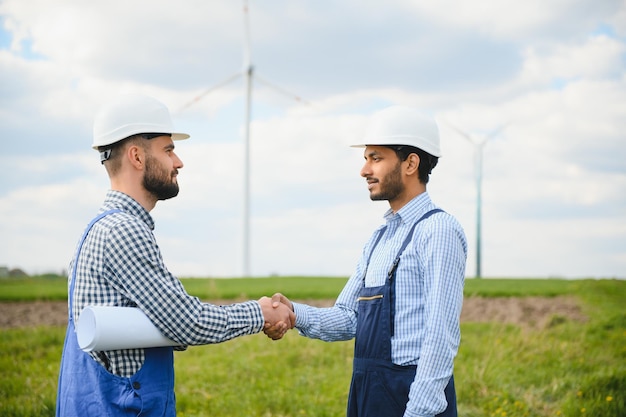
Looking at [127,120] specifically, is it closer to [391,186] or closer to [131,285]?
[131,285]

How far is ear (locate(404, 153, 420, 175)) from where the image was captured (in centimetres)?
384

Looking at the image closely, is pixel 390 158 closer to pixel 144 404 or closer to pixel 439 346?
pixel 439 346

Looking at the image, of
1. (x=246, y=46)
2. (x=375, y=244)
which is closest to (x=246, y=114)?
(x=246, y=46)

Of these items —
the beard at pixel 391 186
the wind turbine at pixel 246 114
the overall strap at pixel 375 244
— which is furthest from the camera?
the wind turbine at pixel 246 114

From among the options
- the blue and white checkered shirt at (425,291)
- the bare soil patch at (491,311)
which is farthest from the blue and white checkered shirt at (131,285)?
the bare soil patch at (491,311)

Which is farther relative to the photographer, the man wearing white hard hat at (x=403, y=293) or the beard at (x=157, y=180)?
the beard at (x=157, y=180)

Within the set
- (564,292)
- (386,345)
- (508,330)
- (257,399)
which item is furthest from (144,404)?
(564,292)


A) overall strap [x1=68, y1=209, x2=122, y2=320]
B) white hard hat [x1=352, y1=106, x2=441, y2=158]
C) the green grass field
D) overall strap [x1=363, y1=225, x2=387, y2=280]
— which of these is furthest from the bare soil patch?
overall strap [x1=68, y1=209, x2=122, y2=320]

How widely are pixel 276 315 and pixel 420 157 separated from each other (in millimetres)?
1137

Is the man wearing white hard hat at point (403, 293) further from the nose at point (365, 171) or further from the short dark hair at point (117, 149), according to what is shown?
the short dark hair at point (117, 149)

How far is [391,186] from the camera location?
3.82 metres

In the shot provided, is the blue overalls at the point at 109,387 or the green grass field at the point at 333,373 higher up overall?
the blue overalls at the point at 109,387

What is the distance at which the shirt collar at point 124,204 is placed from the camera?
3.42 metres

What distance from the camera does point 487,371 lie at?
8.42m
